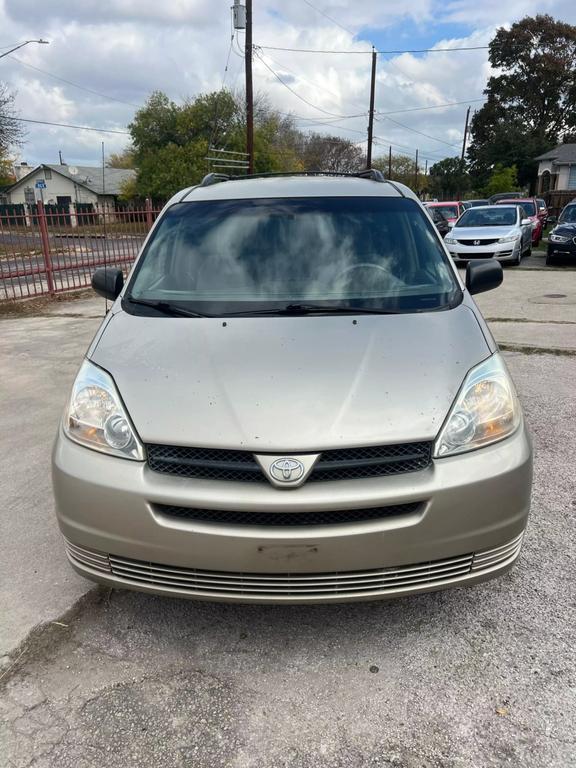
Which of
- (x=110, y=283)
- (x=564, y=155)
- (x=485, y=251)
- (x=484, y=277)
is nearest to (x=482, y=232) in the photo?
(x=485, y=251)

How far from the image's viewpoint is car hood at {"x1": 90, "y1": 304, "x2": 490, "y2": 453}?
200 centimetres

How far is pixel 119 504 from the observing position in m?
2.01

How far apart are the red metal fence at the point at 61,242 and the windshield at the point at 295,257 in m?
8.39

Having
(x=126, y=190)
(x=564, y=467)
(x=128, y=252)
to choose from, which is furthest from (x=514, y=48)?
(x=564, y=467)

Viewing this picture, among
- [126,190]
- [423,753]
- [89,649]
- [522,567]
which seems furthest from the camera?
[126,190]

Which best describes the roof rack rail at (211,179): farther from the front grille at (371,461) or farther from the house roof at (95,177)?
the house roof at (95,177)

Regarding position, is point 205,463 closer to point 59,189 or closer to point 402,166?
point 59,189

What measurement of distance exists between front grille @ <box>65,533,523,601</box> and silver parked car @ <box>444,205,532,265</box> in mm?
13198

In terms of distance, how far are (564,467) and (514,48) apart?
224 ft

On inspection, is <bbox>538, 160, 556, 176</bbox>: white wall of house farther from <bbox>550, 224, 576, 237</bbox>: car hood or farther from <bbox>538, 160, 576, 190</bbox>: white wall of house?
<bbox>550, 224, 576, 237</bbox>: car hood

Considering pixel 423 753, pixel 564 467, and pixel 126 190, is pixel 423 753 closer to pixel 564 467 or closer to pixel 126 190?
pixel 564 467

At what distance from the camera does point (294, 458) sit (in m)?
1.94

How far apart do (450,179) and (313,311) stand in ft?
218


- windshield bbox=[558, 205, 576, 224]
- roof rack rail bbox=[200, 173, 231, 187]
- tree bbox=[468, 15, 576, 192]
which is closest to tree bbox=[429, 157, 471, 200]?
tree bbox=[468, 15, 576, 192]
